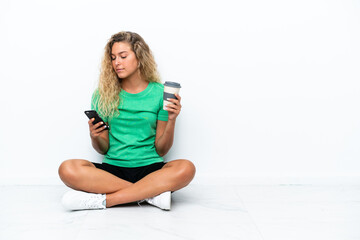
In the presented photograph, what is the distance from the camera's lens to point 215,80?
94.9 inches

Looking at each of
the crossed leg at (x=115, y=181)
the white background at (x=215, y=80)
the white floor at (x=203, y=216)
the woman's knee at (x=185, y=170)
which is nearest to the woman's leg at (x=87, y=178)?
the crossed leg at (x=115, y=181)

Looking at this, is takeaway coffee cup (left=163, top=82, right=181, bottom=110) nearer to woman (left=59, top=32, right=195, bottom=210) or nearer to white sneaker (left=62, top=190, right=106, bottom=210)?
woman (left=59, top=32, right=195, bottom=210)

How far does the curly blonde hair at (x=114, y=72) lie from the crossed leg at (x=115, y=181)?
0.34 metres

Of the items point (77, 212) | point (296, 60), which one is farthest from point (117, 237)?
point (296, 60)

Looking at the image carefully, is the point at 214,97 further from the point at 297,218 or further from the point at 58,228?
the point at 58,228

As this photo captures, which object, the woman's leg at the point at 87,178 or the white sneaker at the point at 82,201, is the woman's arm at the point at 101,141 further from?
the white sneaker at the point at 82,201

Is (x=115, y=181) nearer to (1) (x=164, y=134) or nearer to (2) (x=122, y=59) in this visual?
(1) (x=164, y=134)

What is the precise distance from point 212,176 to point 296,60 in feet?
2.77

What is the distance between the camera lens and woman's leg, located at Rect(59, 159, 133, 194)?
1.96m

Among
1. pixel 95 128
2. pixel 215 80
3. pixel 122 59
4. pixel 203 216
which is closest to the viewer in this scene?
pixel 203 216

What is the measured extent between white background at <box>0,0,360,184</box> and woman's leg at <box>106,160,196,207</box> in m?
0.48

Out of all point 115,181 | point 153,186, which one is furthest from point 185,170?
point 115,181

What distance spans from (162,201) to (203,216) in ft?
0.68

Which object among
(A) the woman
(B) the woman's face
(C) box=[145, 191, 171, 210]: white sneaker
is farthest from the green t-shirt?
(C) box=[145, 191, 171, 210]: white sneaker
